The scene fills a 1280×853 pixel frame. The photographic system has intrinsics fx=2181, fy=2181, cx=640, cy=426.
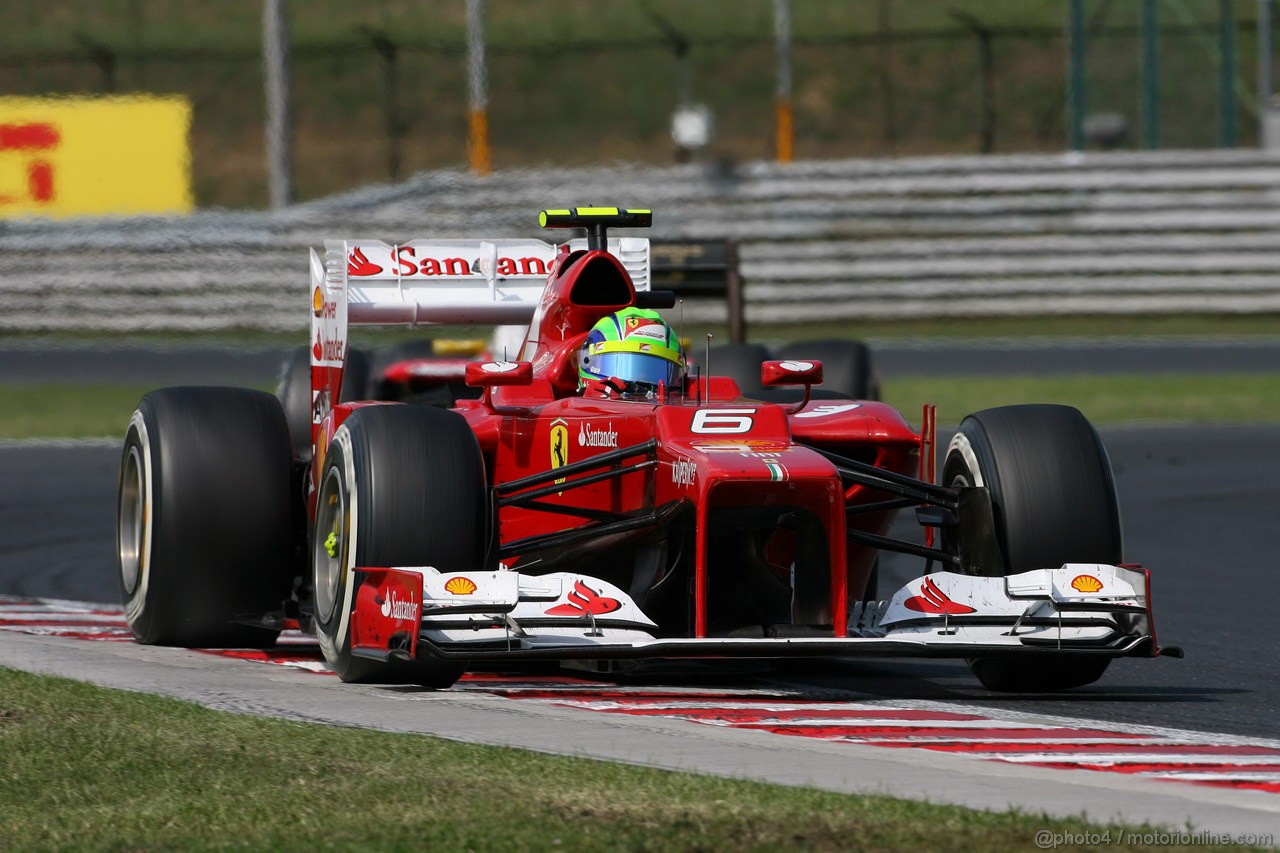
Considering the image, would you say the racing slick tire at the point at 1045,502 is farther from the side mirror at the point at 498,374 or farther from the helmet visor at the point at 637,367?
the side mirror at the point at 498,374

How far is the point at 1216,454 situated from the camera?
1537cm

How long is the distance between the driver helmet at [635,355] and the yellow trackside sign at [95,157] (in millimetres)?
18241

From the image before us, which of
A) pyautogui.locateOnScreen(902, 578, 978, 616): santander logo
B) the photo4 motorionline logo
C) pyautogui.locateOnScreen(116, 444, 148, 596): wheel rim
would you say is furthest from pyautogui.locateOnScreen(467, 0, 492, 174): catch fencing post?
the photo4 motorionline logo

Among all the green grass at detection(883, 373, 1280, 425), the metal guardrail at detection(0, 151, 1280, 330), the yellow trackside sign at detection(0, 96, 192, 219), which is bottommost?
the green grass at detection(883, 373, 1280, 425)

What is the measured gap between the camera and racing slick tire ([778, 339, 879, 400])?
44.3 feet

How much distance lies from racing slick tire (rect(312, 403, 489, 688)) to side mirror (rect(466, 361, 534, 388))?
444mm

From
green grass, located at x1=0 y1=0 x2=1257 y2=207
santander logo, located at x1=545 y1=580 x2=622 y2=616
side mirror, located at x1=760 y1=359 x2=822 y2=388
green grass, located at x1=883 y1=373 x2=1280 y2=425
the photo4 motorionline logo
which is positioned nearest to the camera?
the photo4 motorionline logo

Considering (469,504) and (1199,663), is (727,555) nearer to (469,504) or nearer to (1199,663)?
(469,504)

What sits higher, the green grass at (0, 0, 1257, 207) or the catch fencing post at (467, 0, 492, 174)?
the green grass at (0, 0, 1257, 207)

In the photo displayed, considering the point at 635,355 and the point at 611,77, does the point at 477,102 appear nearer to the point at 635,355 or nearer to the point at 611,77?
the point at 611,77

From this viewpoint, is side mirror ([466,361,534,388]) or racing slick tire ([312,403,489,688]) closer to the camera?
racing slick tire ([312,403,489,688])

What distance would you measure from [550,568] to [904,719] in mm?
1630

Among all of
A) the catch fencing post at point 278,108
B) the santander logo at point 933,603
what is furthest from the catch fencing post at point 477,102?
the santander logo at point 933,603

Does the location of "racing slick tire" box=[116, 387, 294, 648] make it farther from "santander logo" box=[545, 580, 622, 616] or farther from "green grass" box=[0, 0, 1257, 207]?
"green grass" box=[0, 0, 1257, 207]
